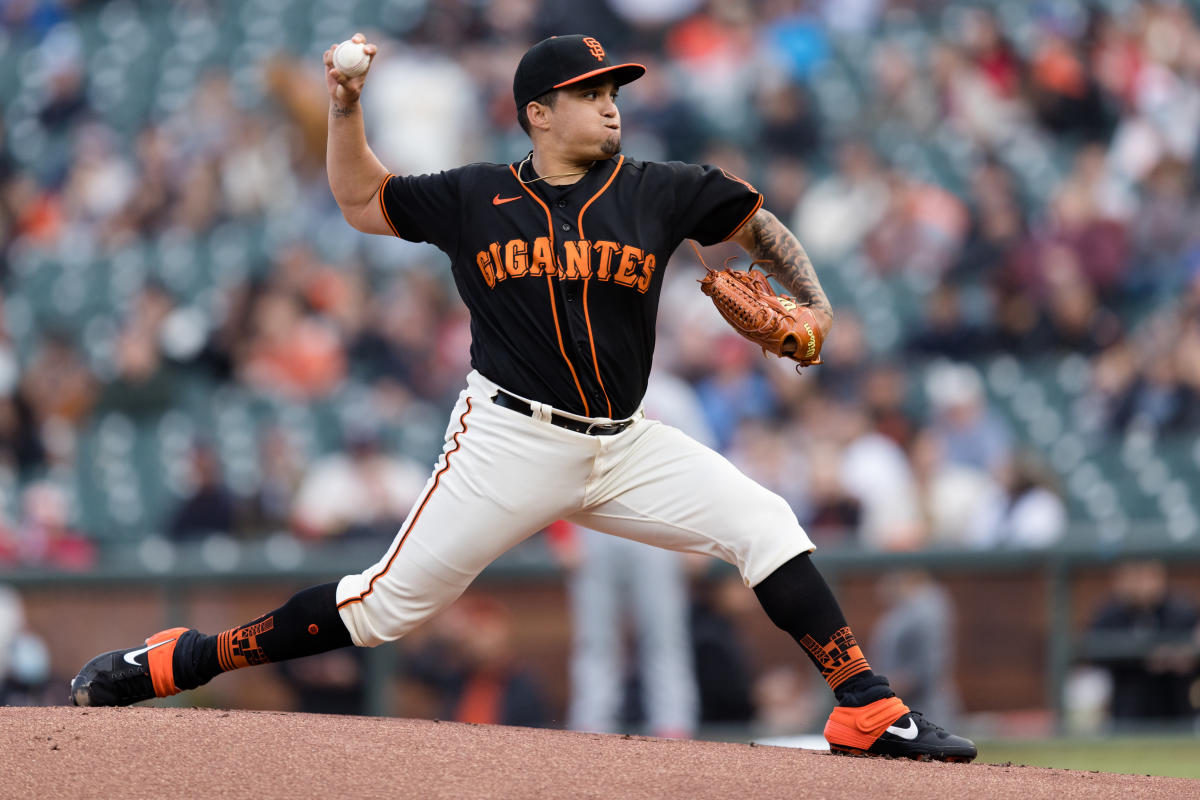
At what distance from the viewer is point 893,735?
367cm

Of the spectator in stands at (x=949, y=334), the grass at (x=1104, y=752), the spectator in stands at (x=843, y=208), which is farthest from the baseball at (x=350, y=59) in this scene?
the spectator in stands at (x=843, y=208)

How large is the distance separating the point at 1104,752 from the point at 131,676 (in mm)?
4260

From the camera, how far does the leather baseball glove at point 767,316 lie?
376 cm

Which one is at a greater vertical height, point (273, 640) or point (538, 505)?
point (538, 505)

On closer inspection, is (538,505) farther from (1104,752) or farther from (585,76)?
(1104,752)

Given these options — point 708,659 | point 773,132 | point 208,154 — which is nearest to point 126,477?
point 208,154

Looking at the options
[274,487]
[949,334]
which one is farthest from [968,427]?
[274,487]

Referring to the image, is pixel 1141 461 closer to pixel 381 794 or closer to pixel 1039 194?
pixel 1039 194

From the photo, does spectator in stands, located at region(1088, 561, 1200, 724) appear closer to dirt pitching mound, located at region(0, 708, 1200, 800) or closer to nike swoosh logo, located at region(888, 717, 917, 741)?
dirt pitching mound, located at region(0, 708, 1200, 800)

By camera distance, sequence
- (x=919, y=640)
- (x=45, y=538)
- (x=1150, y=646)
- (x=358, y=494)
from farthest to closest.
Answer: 1. (x=45, y=538)
2. (x=358, y=494)
3. (x=919, y=640)
4. (x=1150, y=646)

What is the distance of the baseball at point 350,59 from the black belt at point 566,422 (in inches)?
31.9

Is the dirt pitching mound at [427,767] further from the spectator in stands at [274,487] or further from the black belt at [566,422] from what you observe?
the spectator in stands at [274,487]

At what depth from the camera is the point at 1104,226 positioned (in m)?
9.15

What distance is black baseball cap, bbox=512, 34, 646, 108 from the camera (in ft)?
11.9
